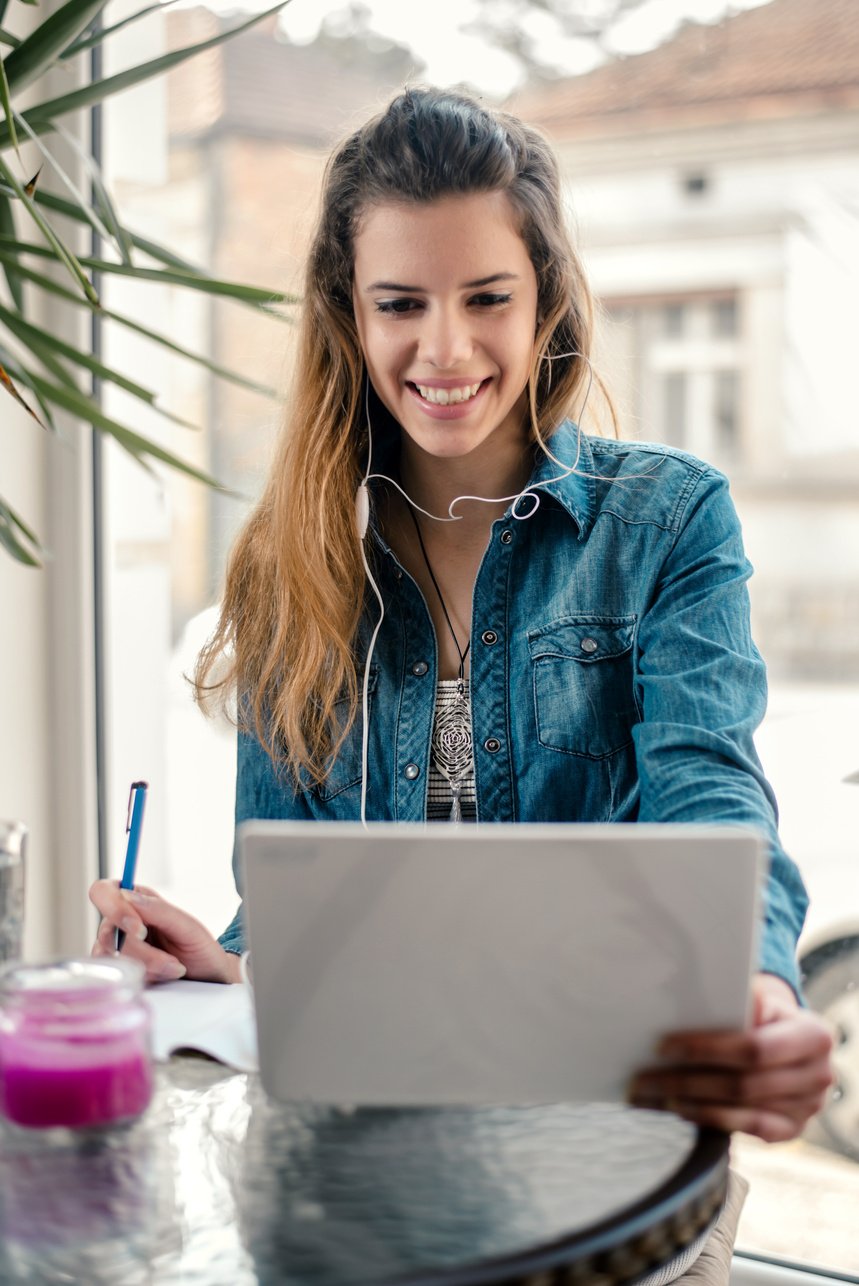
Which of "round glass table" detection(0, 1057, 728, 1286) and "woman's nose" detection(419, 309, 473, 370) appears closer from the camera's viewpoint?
"round glass table" detection(0, 1057, 728, 1286)

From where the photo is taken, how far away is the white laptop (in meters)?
0.77

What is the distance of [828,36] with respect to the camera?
204 centimetres

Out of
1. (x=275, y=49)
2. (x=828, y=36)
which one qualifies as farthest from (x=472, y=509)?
(x=275, y=49)

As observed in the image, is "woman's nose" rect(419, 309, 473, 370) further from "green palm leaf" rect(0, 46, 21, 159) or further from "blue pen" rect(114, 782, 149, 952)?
"blue pen" rect(114, 782, 149, 952)

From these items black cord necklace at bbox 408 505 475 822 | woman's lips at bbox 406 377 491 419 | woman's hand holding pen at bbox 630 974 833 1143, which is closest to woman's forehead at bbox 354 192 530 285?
woman's lips at bbox 406 377 491 419

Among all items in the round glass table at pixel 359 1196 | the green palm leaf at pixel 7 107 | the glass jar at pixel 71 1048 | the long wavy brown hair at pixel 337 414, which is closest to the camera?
the round glass table at pixel 359 1196

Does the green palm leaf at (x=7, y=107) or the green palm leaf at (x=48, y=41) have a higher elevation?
the green palm leaf at (x=48, y=41)

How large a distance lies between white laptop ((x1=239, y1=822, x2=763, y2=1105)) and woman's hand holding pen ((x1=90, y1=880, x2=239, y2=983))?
384 mm

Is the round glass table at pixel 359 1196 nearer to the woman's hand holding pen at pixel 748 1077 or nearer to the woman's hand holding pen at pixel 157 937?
the woman's hand holding pen at pixel 748 1077

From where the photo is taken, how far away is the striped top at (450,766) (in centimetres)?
151

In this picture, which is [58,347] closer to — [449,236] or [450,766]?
[449,236]

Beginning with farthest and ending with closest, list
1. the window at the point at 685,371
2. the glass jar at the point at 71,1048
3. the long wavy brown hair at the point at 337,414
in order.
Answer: the window at the point at 685,371
the long wavy brown hair at the point at 337,414
the glass jar at the point at 71,1048

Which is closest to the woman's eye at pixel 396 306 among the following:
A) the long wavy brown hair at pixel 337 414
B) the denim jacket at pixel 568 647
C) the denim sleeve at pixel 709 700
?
the long wavy brown hair at pixel 337 414

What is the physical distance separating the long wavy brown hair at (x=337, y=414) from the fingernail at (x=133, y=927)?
0.39 m
